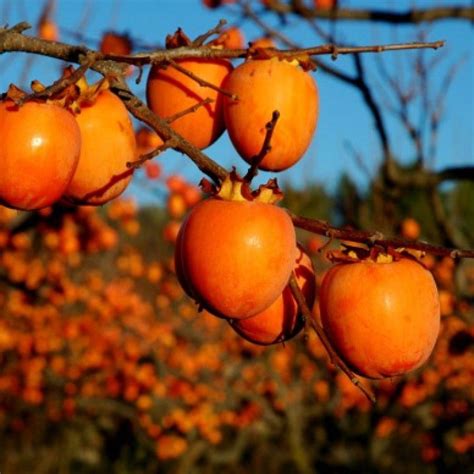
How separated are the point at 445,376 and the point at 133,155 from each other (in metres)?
4.71

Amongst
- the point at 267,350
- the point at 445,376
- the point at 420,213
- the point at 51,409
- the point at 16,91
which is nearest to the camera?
the point at 16,91

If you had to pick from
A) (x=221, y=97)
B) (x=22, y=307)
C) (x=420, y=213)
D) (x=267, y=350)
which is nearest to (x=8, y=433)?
(x=22, y=307)

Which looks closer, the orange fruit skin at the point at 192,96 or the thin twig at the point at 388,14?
the orange fruit skin at the point at 192,96

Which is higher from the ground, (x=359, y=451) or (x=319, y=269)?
(x=319, y=269)

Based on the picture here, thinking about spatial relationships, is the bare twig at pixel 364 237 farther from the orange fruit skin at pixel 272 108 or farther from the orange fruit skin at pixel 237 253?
the orange fruit skin at pixel 272 108

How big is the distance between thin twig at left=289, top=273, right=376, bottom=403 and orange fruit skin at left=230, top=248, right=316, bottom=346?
0.14 ft

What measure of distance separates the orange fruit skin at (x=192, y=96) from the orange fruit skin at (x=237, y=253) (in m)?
0.23

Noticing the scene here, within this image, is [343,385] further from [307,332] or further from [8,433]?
[307,332]

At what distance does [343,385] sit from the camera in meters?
5.42

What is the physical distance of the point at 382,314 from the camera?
940mm

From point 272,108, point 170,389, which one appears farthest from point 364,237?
point 170,389

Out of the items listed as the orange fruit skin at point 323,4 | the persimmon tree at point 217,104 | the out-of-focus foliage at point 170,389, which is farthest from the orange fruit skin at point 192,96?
the out-of-focus foliage at point 170,389

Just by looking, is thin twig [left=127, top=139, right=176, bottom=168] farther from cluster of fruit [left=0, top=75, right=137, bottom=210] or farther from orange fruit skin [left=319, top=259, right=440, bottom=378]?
orange fruit skin [left=319, top=259, right=440, bottom=378]

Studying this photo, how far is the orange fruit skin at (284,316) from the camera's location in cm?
103
